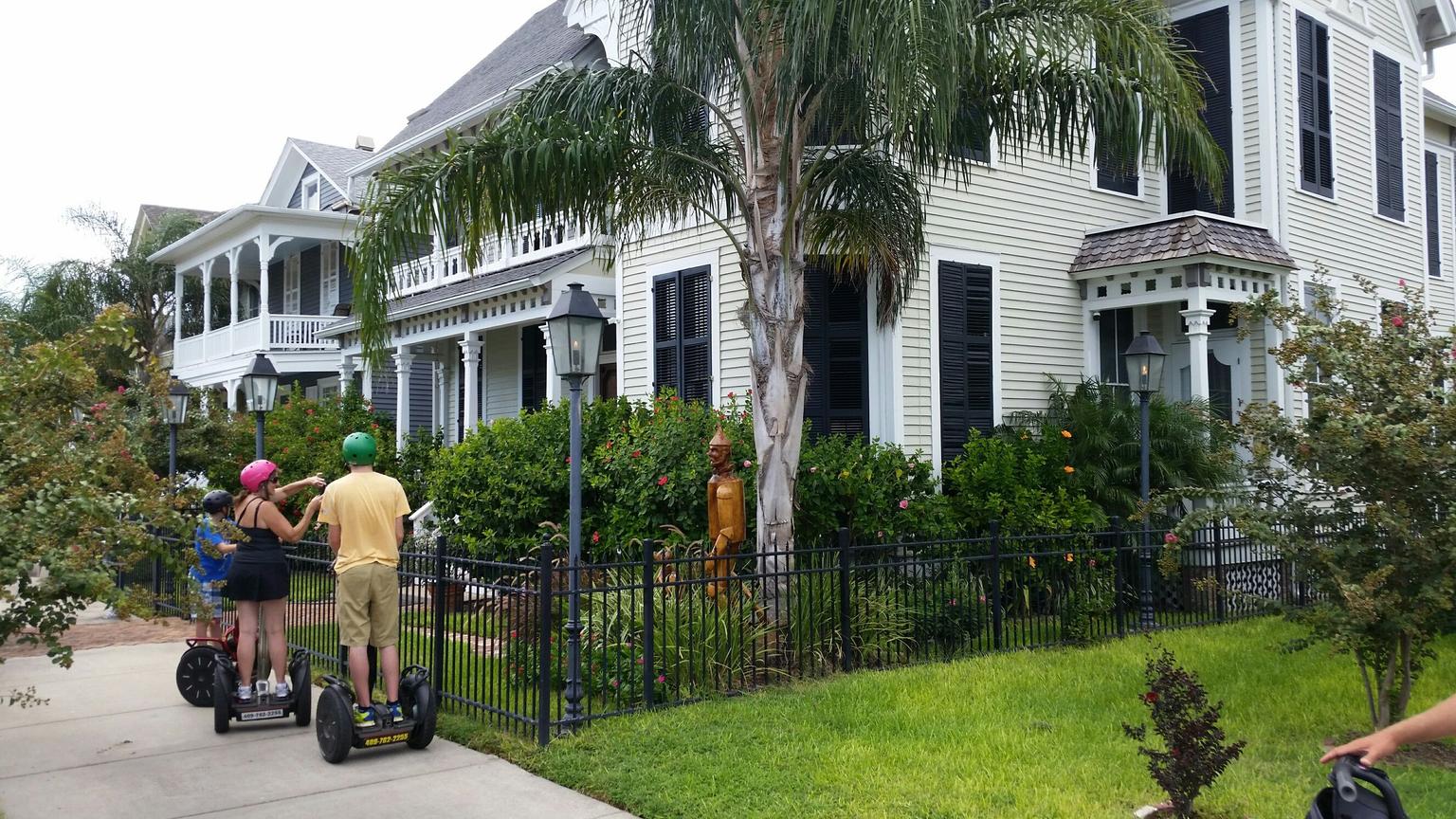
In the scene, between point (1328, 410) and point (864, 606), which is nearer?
point (1328, 410)

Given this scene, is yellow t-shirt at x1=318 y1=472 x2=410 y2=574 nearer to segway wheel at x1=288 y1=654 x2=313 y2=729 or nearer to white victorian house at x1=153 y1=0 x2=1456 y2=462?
segway wheel at x1=288 y1=654 x2=313 y2=729

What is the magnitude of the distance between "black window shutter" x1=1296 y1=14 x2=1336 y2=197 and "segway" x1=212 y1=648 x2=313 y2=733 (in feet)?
44.4

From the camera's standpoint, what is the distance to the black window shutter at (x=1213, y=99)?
14664 mm

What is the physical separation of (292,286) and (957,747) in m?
25.1

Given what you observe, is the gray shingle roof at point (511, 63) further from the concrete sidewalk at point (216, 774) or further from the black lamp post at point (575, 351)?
the concrete sidewalk at point (216, 774)

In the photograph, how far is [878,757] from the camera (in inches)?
246

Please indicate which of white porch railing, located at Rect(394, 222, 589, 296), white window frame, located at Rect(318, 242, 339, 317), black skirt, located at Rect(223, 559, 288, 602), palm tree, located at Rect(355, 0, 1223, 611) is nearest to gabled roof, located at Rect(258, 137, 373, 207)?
white window frame, located at Rect(318, 242, 339, 317)

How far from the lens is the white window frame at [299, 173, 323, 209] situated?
27.3 meters

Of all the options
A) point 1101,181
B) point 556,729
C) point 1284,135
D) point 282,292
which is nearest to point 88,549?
point 556,729

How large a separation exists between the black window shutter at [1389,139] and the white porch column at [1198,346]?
20.3 feet

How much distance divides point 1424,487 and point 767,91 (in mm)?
5501

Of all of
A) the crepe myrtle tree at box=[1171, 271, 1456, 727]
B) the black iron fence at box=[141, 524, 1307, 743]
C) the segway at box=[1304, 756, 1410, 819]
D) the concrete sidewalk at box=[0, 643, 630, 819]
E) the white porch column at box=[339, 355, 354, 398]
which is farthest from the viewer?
the white porch column at box=[339, 355, 354, 398]

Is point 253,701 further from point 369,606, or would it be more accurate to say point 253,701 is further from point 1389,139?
point 1389,139

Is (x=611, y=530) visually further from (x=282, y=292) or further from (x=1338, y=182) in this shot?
(x=282, y=292)
